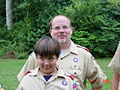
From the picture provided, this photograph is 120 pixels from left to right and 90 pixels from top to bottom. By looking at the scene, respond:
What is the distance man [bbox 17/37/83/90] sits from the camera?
2.79m

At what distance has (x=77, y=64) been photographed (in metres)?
3.46

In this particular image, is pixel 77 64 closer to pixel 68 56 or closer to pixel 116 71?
pixel 68 56

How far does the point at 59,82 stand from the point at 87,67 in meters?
0.74

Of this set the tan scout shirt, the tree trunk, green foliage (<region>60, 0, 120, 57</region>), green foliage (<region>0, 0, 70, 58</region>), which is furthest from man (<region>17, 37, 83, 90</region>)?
the tree trunk

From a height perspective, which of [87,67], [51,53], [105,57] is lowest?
[105,57]

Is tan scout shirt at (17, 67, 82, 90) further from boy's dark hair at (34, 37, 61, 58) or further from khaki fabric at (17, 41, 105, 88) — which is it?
khaki fabric at (17, 41, 105, 88)

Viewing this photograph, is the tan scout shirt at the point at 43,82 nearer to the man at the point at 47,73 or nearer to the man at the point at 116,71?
the man at the point at 47,73

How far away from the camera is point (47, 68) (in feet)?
9.30

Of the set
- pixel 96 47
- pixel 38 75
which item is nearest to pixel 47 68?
pixel 38 75

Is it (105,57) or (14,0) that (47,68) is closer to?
(105,57)

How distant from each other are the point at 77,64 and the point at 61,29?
0.38 m

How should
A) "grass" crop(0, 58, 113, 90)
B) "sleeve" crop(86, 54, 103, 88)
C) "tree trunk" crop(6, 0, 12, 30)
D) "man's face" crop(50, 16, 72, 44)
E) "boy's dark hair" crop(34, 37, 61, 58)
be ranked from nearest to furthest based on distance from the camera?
"boy's dark hair" crop(34, 37, 61, 58) < "man's face" crop(50, 16, 72, 44) < "sleeve" crop(86, 54, 103, 88) < "grass" crop(0, 58, 113, 90) < "tree trunk" crop(6, 0, 12, 30)

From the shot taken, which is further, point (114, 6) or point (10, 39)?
point (10, 39)

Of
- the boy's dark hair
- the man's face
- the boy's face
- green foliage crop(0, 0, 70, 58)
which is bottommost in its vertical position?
green foliage crop(0, 0, 70, 58)
